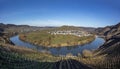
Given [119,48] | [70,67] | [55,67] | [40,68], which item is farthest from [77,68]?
[119,48]

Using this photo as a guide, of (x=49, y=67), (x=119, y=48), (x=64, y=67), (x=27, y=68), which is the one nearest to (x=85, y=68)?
(x=64, y=67)

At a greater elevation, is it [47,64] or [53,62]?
[47,64]

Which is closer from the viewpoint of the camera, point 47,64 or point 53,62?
point 47,64

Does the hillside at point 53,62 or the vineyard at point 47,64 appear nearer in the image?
the vineyard at point 47,64

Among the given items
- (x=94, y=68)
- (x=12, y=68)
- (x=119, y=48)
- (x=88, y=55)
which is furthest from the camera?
(x=88, y=55)

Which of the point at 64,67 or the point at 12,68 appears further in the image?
the point at 64,67

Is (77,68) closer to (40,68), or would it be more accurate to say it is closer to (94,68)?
(94,68)

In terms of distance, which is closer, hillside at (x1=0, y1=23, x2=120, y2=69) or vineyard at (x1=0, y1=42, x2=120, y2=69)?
vineyard at (x1=0, y1=42, x2=120, y2=69)

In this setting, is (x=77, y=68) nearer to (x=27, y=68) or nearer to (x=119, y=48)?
(x=27, y=68)

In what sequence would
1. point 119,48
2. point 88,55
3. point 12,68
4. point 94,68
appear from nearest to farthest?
point 12,68 < point 94,68 < point 119,48 < point 88,55
